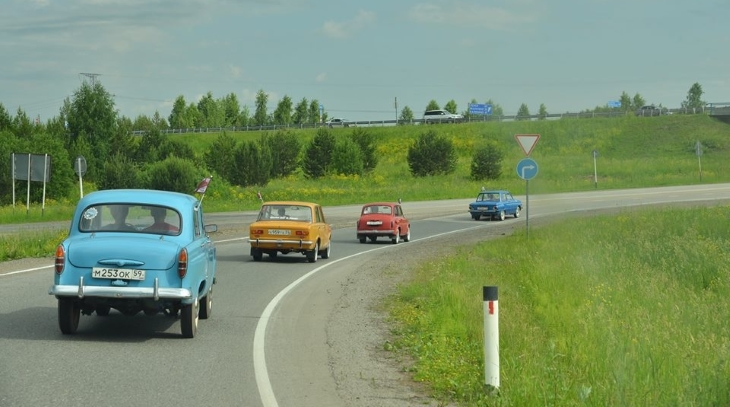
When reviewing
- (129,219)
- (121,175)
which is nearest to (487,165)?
(121,175)

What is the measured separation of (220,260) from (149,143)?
86251 millimetres

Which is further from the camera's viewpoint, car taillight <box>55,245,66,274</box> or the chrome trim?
car taillight <box>55,245,66,274</box>

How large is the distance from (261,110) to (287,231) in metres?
161

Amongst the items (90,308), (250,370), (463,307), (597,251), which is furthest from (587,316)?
(597,251)

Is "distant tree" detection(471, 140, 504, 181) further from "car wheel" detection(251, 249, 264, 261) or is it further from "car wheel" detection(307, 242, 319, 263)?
"car wheel" detection(251, 249, 264, 261)

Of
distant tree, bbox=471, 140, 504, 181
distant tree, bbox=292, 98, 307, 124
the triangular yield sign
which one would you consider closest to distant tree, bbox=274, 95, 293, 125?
distant tree, bbox=292, 98, 307, 124

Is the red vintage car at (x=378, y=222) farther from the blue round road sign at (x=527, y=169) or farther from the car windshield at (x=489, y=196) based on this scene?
the car windshield at (x=489, y=196)

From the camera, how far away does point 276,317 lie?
47.6ft

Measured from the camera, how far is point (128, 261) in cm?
1155

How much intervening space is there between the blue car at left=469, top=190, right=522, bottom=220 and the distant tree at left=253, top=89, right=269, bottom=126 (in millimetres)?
132166

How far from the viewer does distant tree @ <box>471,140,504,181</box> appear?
83.1 meters

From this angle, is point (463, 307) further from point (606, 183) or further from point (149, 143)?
point (149, 143)

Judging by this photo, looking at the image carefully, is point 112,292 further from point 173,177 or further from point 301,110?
point 301,110

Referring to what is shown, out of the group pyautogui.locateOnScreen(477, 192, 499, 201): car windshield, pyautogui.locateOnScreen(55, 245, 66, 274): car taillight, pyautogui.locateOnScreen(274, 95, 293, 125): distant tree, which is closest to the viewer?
pyautogui.locateOnScreen(55, 245, 66, 274): car taillight
